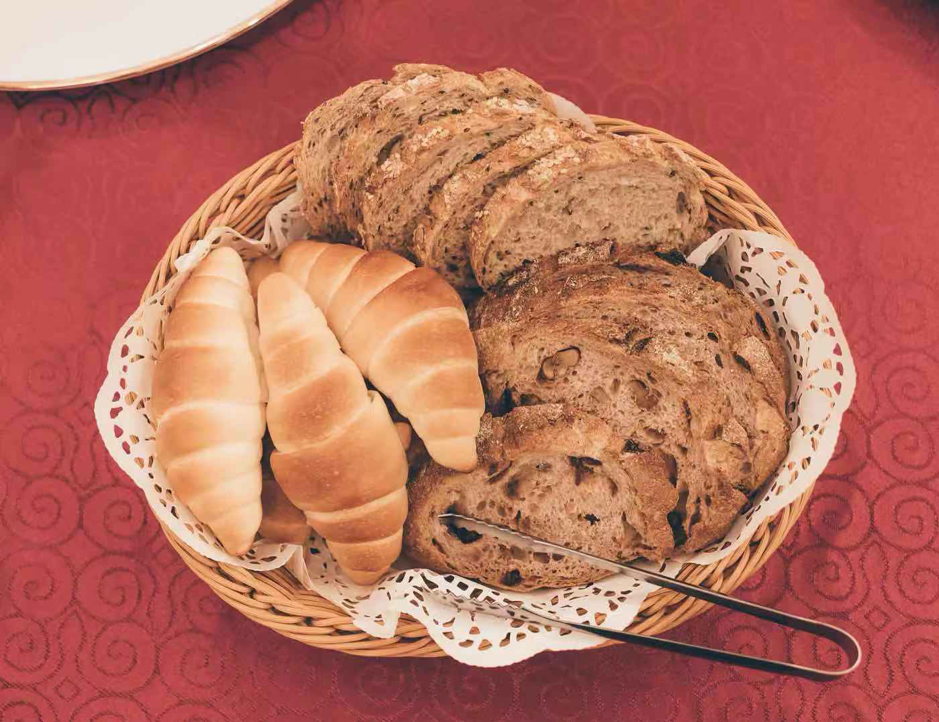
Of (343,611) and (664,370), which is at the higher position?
(664,370)

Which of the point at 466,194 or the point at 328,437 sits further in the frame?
the point at 466,194

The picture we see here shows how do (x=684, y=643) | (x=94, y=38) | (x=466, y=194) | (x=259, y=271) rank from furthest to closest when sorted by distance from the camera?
(x=94, y=38) → (x=259, y=271) → (x=466, y=194) → (x=684, y=643)

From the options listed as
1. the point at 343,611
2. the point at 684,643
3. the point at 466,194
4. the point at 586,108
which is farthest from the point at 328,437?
the point at 586,108

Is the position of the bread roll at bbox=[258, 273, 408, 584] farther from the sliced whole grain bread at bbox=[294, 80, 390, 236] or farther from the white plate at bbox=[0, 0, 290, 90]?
the white plate at bbox=[0, 0, 290, 90]

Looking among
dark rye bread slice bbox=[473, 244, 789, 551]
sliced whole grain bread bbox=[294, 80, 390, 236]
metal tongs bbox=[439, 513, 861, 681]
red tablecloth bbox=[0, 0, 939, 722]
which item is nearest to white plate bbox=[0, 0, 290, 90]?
red tablecloth bbox=[0, 0, 939, 722]

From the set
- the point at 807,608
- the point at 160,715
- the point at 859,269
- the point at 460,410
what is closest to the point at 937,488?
the point at 807,608

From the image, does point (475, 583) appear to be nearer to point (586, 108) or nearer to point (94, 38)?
point (586, 108)
